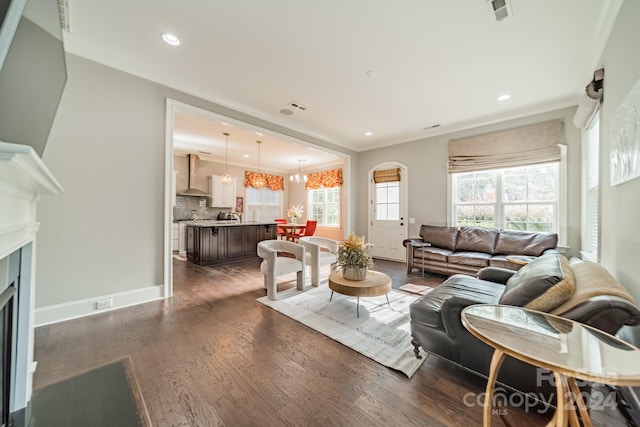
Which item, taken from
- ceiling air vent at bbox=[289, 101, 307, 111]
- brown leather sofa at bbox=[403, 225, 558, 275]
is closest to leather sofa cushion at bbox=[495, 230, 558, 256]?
brown leather sofa at bbox=[403, 225, 558, 275]

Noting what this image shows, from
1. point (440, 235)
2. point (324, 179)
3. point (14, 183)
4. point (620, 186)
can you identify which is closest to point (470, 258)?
point (440, 235)

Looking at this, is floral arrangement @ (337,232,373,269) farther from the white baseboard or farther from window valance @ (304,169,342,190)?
window valance @ (304,169,342,190)

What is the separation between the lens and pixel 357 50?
2.56m

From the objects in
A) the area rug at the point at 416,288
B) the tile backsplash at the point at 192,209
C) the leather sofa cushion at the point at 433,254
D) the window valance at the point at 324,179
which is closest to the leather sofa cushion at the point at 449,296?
the area rug at the point at 416,288

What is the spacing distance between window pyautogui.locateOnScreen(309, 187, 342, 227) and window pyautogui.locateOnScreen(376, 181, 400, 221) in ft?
7.99

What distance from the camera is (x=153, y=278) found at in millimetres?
3070

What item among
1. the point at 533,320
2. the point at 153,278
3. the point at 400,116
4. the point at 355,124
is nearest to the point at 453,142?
the point at 400,116

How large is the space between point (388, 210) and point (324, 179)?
3.22 meters

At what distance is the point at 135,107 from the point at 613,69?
4.89m

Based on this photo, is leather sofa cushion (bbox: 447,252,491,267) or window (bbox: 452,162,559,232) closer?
leather sofa cushion (bbox: 447,252,491,267)

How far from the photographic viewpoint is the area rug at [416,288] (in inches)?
137

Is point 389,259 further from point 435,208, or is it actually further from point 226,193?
point 226,193

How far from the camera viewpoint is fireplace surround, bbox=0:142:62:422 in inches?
33.2

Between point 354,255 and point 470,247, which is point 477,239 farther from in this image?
point 354,255
